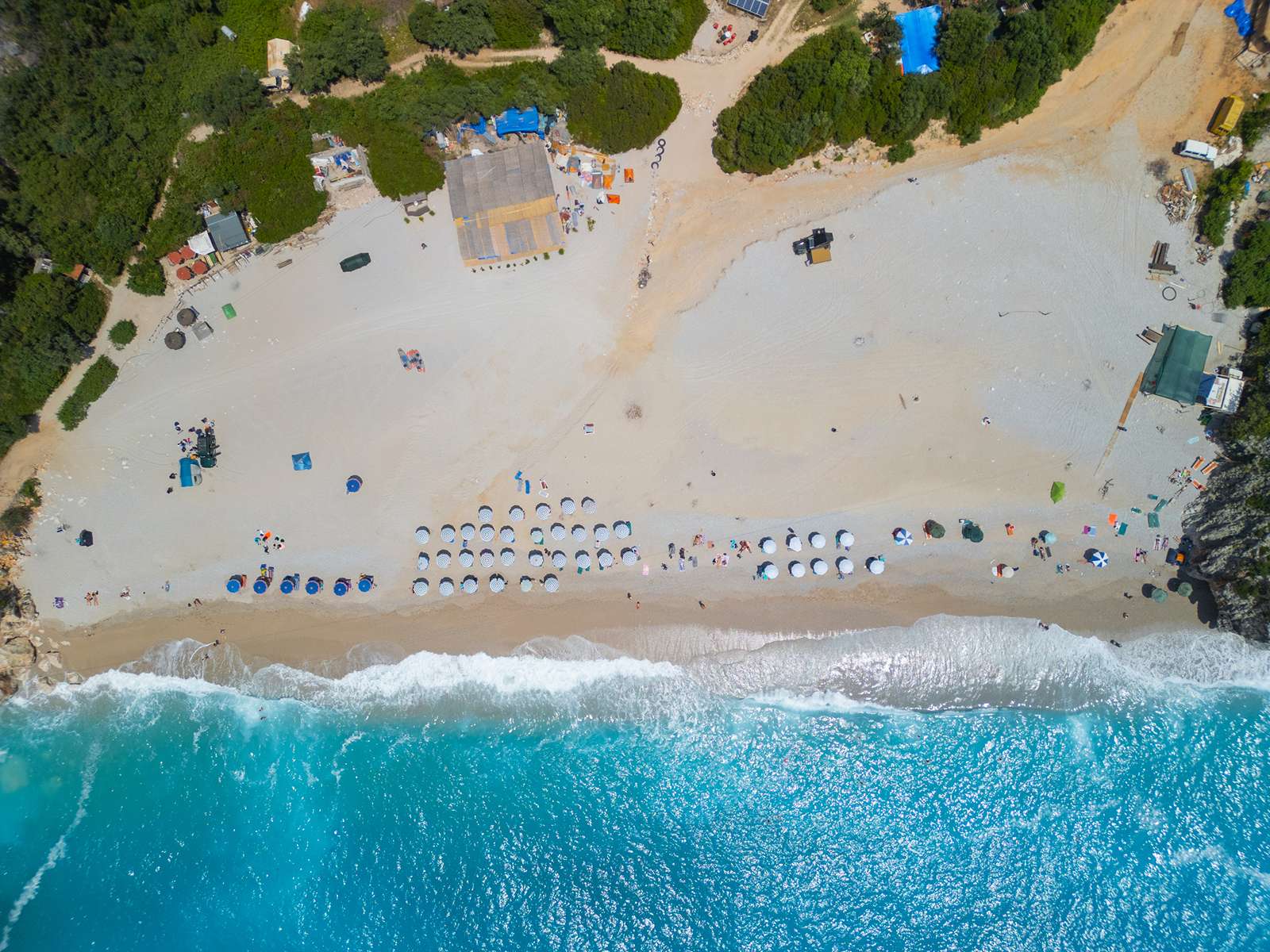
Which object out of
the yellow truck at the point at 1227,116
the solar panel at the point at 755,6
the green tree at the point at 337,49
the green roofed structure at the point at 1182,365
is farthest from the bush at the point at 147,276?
the yellow truck at the point at 1227,116

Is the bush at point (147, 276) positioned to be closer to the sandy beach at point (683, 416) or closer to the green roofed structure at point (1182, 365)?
the sandy beach at point (683, 416)

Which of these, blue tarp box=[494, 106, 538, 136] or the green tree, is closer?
the green tree

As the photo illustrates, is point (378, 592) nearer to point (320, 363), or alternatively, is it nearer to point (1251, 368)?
point (320, 363)

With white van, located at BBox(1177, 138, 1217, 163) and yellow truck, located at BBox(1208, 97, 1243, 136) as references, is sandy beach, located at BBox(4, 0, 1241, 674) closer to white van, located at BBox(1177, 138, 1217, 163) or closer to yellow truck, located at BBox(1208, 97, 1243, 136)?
white van, located at BBox(1177, 138, 1217, 163)

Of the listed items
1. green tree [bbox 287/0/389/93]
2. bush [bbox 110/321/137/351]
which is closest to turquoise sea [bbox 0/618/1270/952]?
bush [bbox 110/321/137/351]

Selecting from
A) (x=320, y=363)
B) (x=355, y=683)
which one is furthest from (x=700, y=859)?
(x=320, y=363)

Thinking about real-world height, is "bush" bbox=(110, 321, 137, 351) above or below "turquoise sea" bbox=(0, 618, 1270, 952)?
above

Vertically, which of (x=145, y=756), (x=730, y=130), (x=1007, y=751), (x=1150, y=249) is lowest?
(x=1007, y=751)
